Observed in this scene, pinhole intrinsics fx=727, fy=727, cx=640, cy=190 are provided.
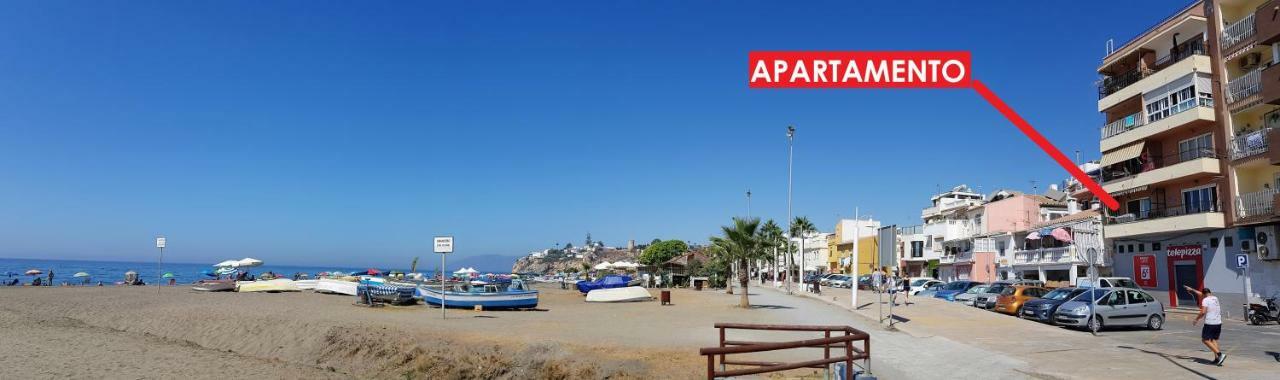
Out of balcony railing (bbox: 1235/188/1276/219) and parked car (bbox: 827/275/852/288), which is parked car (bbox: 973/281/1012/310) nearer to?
balcony railing (bbox: 1235/188/1276/219)

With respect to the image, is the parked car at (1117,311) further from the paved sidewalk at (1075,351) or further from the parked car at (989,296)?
the parked car at (989,296)

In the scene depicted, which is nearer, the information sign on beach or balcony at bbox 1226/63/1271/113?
the information sign on beach

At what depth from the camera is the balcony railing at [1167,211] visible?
30812mm

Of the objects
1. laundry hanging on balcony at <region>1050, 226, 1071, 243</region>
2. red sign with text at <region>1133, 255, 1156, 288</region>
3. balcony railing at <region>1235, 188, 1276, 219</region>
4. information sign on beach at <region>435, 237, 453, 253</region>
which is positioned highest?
balcony railing at <region>1235, 188, 1276, 219</region>

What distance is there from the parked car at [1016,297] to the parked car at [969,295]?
4.74 meters

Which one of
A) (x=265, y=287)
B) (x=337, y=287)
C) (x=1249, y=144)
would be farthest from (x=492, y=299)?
(x=1249, y=144)

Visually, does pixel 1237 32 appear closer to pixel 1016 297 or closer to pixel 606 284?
pixel 1016 297

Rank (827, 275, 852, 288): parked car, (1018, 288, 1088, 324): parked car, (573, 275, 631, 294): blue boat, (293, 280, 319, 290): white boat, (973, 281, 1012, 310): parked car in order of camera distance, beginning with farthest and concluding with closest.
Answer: (827, 275, 852, 288): parked car < (573, 275, 631, 294): blue boat < (293, 280, 319, 290): white boat < (973, 281, 1012, 310): parked car < (1018, 288, 1088, 324): parked car

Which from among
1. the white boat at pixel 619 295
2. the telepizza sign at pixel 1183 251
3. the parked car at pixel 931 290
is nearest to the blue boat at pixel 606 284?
the white boat at pixel 619 295

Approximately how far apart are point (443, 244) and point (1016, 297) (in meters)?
21.2

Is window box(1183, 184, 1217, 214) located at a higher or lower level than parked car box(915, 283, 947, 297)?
higher

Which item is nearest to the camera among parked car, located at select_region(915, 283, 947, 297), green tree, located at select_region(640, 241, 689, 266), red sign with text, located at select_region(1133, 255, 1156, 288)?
red sign with text, located at select_region(1133, 255, 1156, 288)

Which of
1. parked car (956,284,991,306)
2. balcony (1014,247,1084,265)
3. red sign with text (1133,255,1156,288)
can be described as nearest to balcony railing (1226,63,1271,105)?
red sign with text (1133,255,1156,288)

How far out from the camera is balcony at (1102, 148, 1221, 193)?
99.2 feet
